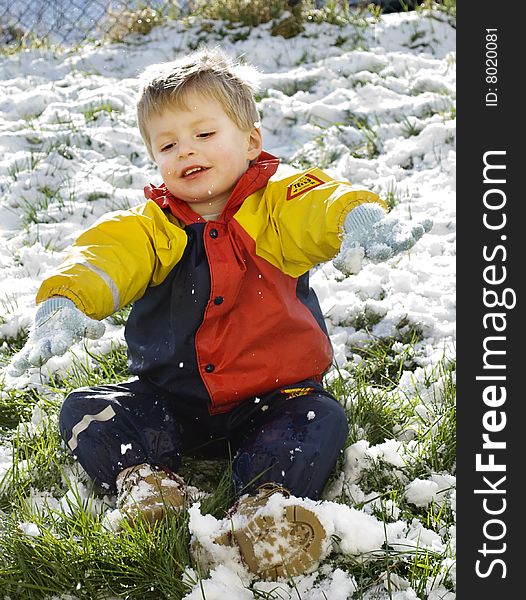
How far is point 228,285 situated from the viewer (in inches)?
80.3

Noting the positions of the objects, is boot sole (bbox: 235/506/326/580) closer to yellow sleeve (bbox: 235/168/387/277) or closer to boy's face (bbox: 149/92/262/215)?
yellow sleeve (bbox: 235/168/387/277)

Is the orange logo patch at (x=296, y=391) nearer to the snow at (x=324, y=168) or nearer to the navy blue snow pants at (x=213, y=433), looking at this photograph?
the navy blue snow pants at (x=213, y=433)

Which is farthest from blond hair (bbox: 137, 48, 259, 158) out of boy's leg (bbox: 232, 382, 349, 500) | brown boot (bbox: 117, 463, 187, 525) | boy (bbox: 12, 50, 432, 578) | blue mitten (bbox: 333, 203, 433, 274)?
brown boot (bbox: 117, 463, 187, 525)

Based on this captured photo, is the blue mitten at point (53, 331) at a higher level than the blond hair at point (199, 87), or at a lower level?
lower

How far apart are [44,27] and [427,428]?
5.43 metres

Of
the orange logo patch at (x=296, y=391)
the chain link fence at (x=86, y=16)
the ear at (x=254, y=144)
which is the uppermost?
the chain link fence at (x=86, y=16)

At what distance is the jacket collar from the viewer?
6.86 feet

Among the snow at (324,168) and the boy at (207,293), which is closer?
the snow at (324,168)

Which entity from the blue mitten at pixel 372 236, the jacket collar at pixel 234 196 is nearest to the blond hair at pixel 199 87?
the jacket collar at pixel 234 196

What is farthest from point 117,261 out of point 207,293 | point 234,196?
point 234,196

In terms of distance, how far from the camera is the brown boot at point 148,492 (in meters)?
1.73

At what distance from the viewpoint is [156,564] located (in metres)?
1.55

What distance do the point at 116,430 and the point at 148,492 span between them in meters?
0.21

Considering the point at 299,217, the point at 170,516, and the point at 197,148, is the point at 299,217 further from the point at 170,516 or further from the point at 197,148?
the point at 170,516
